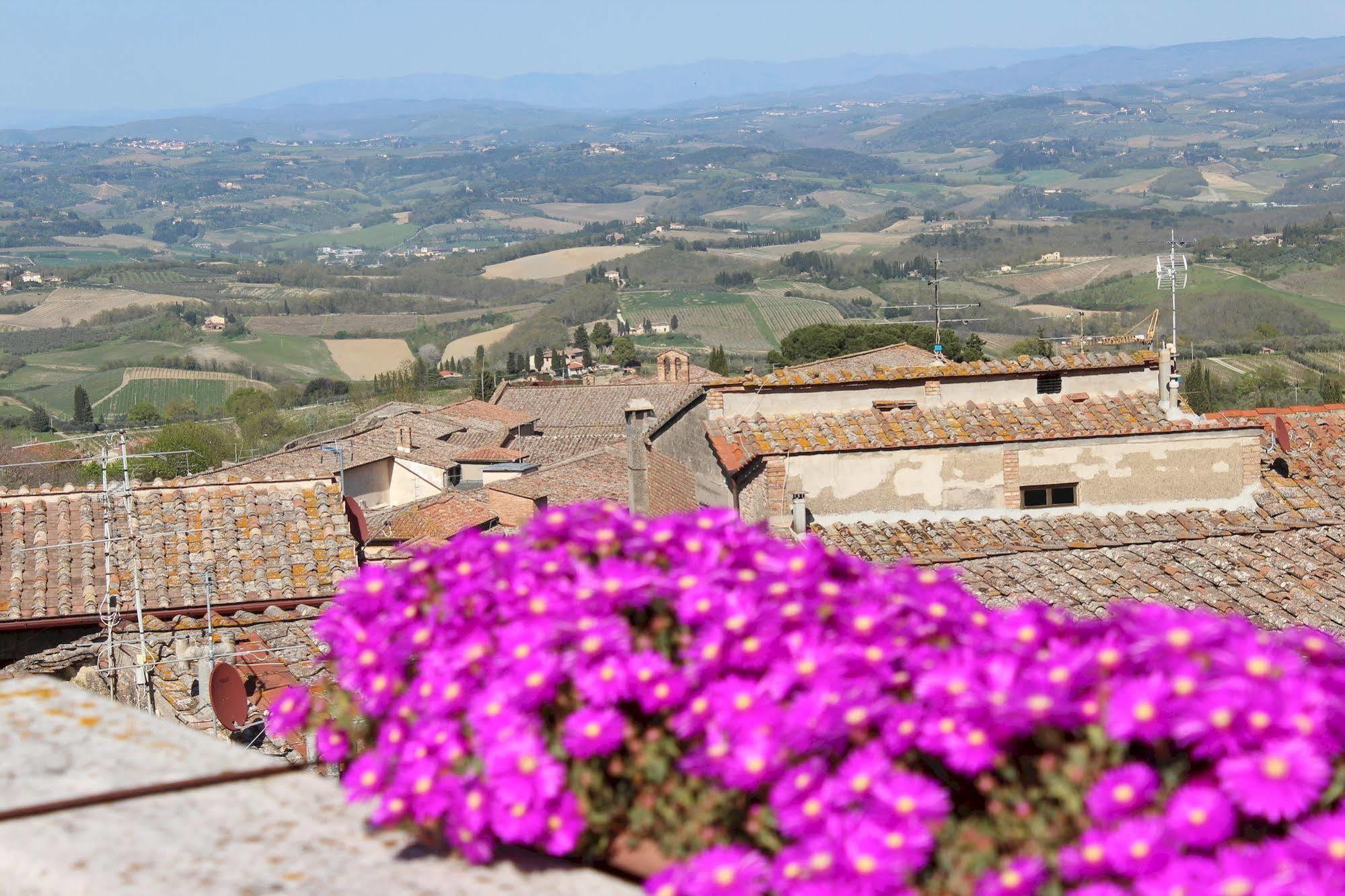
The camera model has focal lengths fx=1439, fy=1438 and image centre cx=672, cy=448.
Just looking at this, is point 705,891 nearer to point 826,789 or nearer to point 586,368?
point 826,789

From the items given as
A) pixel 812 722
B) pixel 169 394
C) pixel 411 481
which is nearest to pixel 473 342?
pixel 169 394

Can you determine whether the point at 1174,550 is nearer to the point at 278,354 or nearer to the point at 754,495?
the point at 754,495

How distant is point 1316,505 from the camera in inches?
596

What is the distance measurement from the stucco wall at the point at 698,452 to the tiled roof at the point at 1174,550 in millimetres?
1854

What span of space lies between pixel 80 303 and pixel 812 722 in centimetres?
17873

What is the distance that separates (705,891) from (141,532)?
46.0ft

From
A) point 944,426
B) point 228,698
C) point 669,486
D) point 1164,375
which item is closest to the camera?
point 228,698

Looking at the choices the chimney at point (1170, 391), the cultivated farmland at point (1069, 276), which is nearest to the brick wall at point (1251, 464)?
the chimney at point (1170, 391)

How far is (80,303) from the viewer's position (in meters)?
166

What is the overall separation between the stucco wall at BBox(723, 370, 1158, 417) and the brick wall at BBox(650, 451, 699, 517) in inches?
65.1

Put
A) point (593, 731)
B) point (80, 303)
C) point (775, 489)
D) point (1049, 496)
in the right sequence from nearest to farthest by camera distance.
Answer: point (593, 731), point (775, 489), point (1049, 496), point (80, 303)

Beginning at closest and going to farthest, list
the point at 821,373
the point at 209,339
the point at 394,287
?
1. the point at 821,373
2. the point at 209,339
3. the point at 394,287

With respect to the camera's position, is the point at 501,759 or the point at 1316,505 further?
the point at 1316,505

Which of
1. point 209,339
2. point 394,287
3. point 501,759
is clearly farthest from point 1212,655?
point 394,287
